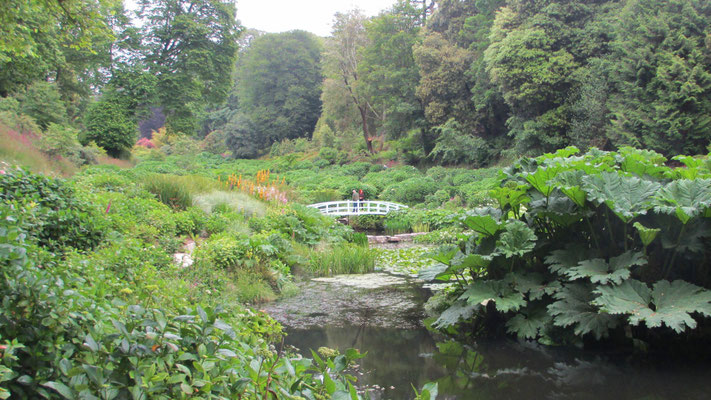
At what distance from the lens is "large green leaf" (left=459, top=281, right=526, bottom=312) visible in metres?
3.85

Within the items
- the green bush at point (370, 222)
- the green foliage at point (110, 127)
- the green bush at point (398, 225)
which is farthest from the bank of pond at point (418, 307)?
the green foliage at point (110, 127)

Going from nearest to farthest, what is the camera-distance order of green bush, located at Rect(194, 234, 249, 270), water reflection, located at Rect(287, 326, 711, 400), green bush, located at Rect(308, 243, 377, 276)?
water reflection, located at Rect(287, 326, 711, 400)
green bush, located at Rect(194, 234, 249, 270)
green bush, located at Rect(308, 243, 377, 276)

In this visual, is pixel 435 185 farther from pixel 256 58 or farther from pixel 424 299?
pixel 256 58

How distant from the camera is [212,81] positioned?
3131cm

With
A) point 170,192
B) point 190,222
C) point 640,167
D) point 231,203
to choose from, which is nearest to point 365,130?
point 231,203

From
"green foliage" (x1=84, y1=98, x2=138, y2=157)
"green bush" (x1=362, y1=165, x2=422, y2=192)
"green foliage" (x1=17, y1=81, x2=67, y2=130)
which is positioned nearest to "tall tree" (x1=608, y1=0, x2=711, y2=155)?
"green bush" (x1=362, y1=165, x2=422, y2=192)

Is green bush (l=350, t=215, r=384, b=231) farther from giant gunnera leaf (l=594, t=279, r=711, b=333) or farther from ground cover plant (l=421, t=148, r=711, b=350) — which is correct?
giant gunnera leaf (l=594, t=279, r=711, b=333)

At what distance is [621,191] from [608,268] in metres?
0.66

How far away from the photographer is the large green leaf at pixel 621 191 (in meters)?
3.58

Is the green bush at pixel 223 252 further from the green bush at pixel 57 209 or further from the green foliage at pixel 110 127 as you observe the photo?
the green foliage at pixel 110 127

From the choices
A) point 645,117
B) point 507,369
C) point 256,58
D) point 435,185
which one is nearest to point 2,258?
point 507,369

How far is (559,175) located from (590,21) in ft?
63.5

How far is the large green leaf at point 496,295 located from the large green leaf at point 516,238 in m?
0.32

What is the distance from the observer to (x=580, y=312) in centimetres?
367
